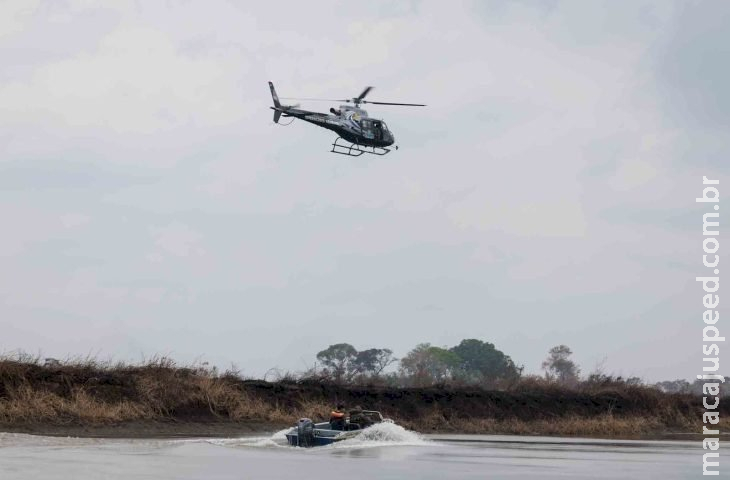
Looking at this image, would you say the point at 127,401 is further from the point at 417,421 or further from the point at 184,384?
the point at 417,421

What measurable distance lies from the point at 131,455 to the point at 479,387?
36449 mm

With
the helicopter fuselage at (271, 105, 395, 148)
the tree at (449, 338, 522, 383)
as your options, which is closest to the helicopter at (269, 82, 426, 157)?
the helicopter fuselage at (271, 105, 395, 148)

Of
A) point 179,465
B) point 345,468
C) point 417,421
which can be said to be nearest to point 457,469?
point 345,468

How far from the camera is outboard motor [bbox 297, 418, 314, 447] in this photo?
124ft

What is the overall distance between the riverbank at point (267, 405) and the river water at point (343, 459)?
5293mm

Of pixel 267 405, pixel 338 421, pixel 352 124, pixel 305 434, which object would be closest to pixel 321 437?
pixel 305 434

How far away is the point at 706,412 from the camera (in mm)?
68938

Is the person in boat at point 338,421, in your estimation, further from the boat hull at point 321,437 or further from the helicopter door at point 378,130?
the helicopter door at point 378,130

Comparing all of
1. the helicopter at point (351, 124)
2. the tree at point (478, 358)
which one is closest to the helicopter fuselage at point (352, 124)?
the helicopter at point (351, 124)

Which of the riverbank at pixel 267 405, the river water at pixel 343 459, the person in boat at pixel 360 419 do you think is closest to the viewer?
the river water at pixel 343 459

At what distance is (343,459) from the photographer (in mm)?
32844

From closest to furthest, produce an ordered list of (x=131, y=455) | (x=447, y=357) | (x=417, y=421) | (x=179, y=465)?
(x=179, y=465) → (x=131, y=455) → (x=417, y=421) → (x=447, y=357)

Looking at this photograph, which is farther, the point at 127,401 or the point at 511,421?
the point at 511,421

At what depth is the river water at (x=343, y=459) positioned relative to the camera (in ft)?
87.9
